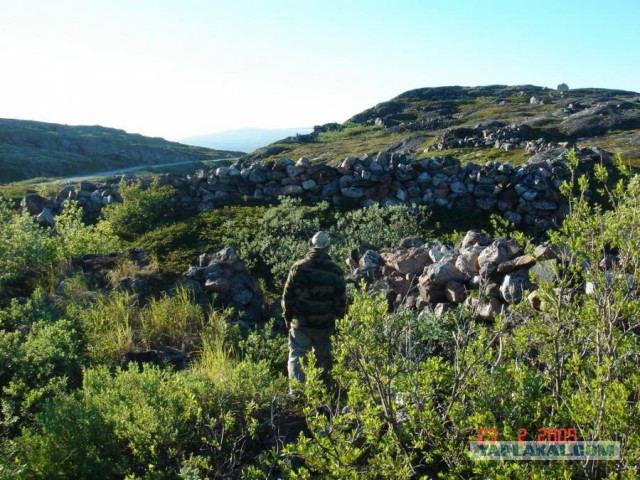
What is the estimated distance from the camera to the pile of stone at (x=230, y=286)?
9.53m

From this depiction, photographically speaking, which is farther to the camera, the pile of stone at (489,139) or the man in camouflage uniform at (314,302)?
the pile of stone at (489,139)

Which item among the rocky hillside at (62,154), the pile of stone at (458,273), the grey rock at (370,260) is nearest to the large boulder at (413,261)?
the pile of stone at (458,273)

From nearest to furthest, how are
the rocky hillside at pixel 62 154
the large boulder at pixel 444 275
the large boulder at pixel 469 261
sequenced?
the large boulder at pixel 444 275 < the large boulder at pixel 469 261 < the rocky hillside at pixel 62 154

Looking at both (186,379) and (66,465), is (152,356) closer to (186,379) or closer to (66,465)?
(186,379)

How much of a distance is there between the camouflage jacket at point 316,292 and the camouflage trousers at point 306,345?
10 centimetres

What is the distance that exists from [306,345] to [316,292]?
0.82m

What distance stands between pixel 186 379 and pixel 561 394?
3.91m

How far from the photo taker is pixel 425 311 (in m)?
7.61

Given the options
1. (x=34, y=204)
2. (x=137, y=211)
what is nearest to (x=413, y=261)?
(x=137, y=211)

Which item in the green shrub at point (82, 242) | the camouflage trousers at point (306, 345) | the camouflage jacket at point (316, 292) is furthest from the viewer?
the green shrub at point (82, 242)

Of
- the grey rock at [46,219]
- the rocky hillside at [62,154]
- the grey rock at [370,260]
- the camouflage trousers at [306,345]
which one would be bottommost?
the camouflage trousers at [306,345]

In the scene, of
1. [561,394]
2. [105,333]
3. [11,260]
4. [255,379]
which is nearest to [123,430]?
[255,379]

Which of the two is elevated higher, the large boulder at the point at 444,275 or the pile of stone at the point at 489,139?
the pile of stone at the point at 489,139

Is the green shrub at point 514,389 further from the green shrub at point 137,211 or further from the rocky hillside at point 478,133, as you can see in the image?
the green shrub at point 137,211
